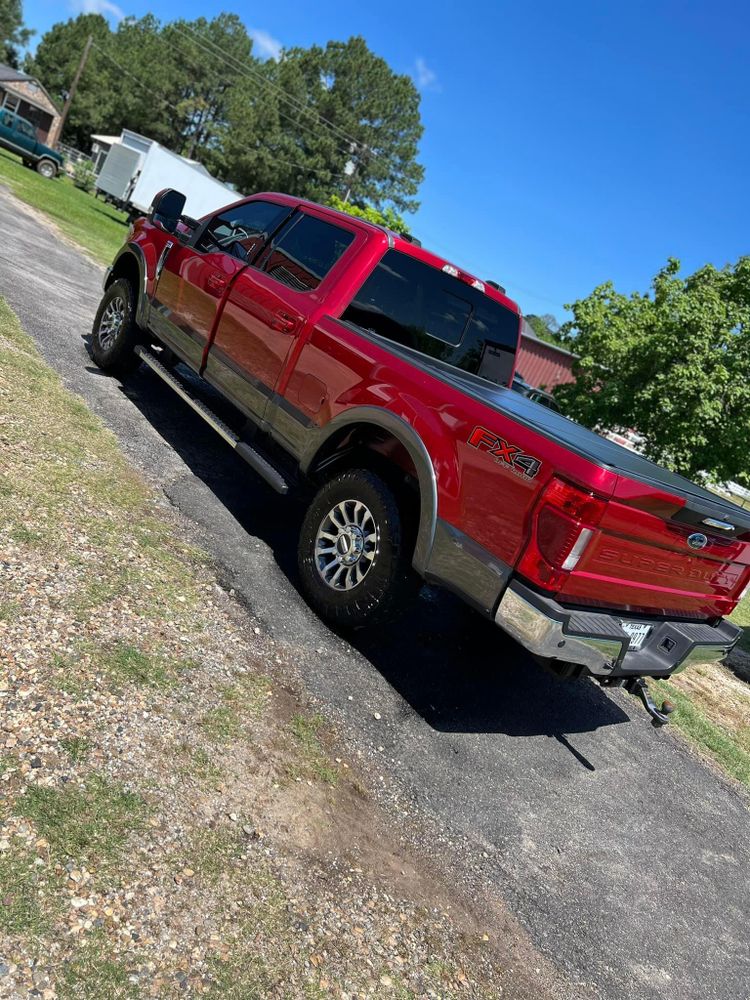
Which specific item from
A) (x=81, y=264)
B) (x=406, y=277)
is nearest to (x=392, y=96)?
(x=81, y=264)

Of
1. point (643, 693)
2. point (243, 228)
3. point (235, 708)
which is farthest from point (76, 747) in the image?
point (243, 228)

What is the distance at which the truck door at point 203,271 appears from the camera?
5.51 m

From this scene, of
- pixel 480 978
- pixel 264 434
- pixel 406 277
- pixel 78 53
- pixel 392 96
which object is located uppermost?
pixel 392 96

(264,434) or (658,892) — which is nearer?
(658,892)

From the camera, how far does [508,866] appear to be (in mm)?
3117

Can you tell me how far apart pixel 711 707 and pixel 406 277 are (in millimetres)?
4254

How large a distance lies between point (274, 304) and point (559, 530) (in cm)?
269

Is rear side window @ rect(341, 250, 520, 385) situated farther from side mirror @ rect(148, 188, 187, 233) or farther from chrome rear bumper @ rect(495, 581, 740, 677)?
side mirror @ rect(148, 188, 187, 233)

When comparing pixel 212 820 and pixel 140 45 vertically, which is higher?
pixel 140 45

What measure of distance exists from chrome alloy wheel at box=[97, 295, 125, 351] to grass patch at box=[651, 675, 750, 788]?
18.0ft

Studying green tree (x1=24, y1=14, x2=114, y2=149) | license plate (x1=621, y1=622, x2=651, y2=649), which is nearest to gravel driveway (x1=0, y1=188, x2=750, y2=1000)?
license plate (x1=621, y1=622, x2=651, y2=649)

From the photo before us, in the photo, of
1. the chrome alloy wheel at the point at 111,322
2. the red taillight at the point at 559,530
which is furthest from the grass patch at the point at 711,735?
the chrome alloy wheel at the point at 111,322

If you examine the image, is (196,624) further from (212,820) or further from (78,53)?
(78,53)

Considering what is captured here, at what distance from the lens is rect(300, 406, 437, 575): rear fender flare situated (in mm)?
3705
